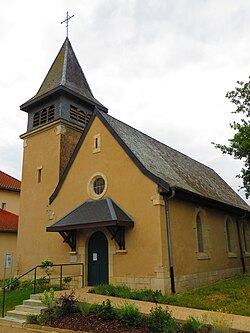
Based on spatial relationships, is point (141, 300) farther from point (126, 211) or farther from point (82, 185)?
point (82, 185)

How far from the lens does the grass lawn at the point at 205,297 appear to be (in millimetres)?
9516

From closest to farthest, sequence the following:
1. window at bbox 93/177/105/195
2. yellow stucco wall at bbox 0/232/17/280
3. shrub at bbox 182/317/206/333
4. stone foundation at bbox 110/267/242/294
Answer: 1. shrub at bbox 182/317/206/333
2. stone foundation at bbox 110/267/242/294
3. window at bbox 93/177/105/195
4. yellow stucco wall at bbox 0/232/17/280

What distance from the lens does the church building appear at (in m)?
12.1

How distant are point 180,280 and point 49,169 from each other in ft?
31.5

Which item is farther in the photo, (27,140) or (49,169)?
(27,140)

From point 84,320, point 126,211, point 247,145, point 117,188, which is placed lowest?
point 84,320

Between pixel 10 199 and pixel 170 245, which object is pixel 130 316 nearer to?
pixel 170 245

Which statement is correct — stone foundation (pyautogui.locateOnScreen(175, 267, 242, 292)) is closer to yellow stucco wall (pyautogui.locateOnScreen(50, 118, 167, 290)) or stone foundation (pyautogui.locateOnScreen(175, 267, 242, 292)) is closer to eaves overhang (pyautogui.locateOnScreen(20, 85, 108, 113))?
yellow stucco wall (pyautogui.locateOnScreen(50, 118, 167, 290))

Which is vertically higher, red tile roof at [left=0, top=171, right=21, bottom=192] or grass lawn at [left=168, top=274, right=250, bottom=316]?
red tile roof at [left=0, top=171, right=21, bottom=192]

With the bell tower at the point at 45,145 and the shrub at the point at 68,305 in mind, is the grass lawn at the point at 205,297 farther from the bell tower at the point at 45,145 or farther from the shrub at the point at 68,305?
the bell tower at the point at 45,145

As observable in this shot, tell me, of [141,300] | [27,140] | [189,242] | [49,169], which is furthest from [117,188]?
[27,140]

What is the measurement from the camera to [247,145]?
14383 millimetres

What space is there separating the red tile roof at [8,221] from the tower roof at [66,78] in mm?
9301

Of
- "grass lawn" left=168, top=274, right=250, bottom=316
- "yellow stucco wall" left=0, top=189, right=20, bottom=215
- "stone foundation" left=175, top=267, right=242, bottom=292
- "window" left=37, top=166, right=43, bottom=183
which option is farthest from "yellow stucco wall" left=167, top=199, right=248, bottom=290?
"yellow stucco wall" left=0, top=189, right=20, bottom=215
